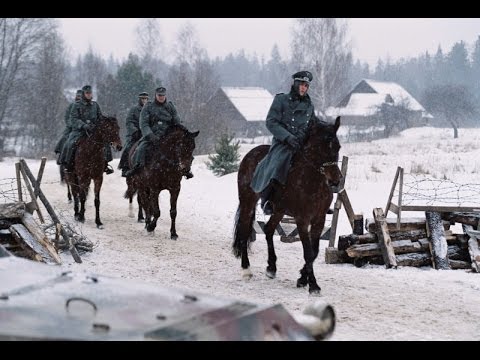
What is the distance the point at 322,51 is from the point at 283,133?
145ft

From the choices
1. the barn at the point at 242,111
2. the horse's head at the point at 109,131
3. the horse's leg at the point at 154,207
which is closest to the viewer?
the horse's leg at the point at 154,207

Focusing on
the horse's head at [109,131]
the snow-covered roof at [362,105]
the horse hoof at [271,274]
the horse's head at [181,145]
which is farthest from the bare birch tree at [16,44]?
the horse hoof at [271,274]

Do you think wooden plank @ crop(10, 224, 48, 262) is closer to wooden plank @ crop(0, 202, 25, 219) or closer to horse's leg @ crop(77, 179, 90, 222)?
wooden plank @ crop(0, 202, 25, 219)

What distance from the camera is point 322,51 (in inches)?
2055

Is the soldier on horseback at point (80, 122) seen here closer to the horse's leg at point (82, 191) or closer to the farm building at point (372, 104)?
the horse's leg at point (82, 191)

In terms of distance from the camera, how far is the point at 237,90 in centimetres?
6769

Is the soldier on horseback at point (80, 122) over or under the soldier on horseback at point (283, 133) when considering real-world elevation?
over

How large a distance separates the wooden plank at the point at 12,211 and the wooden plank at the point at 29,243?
33cm

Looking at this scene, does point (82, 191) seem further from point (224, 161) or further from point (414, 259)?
point (224, 161)

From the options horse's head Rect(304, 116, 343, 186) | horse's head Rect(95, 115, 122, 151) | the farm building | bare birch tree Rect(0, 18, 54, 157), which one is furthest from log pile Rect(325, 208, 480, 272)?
the farm building

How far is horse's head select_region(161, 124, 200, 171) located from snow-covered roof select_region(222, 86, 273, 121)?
4880 cm

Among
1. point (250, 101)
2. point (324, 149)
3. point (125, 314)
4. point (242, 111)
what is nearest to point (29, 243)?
point (324, 149)

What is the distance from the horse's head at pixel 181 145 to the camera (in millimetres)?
13211
